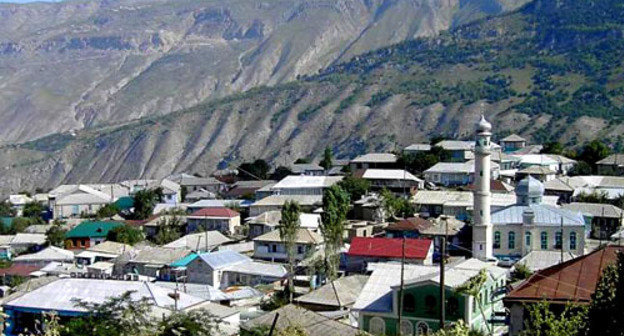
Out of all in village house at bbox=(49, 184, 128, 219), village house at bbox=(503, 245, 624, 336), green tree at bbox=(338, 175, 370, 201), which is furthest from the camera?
village house at bbox=(49, 184, 128, 219)

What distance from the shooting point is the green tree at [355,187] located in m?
57.9

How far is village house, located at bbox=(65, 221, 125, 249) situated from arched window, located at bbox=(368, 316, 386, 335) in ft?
107

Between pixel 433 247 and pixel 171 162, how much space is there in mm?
136335

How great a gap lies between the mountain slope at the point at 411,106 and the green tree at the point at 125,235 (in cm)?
6387

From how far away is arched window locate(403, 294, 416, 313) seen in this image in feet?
92.6

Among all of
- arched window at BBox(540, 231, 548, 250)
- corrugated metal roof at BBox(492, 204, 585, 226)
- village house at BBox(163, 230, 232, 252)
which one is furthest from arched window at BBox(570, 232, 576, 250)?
village house at BBox(163, 230, 232, 252)

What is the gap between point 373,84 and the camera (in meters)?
169

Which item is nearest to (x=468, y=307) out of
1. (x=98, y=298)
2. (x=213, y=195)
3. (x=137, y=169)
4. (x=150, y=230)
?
(x=98, y=298)

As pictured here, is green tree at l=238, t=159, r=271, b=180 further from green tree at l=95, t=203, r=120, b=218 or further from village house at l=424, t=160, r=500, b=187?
village house at l=424, t=160, r=500, b=187

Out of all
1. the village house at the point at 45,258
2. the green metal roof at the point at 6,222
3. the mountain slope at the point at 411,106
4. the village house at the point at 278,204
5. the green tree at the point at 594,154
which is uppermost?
the mountain slope at the point at 411,106

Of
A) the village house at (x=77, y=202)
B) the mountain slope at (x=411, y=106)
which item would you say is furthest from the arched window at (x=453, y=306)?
the mountain slope at (x=411, y=106)

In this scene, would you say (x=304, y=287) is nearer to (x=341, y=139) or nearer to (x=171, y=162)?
(x=341, y=139)

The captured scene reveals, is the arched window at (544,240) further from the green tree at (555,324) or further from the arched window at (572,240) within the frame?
the green tree at (555,324)

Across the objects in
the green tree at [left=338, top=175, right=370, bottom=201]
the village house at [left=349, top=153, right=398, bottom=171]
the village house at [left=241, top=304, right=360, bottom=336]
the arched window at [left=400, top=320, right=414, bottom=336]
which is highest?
the village house at [left=349, top=153, right=398, bottom=171]
